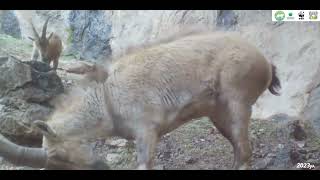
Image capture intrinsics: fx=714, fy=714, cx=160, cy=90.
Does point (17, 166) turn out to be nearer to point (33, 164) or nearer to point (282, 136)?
point (33, 164)

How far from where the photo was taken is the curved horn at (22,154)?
5.06 m

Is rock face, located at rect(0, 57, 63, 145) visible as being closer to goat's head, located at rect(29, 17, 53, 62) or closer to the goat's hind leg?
goat's head, located at rect(29, 17, 53, 62)

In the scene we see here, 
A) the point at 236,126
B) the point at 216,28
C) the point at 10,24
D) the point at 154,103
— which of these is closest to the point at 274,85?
the point at 236,126

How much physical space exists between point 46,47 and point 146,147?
1.07 metres

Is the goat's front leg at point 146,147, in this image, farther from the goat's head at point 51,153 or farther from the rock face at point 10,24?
the rock face at point 10,24

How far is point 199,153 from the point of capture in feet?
17.3

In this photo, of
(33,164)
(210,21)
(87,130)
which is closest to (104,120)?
(87,130)

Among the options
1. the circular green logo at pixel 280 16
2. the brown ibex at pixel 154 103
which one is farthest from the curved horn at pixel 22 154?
the circular green logo at pixel 280 16

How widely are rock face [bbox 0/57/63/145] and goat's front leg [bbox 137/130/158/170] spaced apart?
706 mm

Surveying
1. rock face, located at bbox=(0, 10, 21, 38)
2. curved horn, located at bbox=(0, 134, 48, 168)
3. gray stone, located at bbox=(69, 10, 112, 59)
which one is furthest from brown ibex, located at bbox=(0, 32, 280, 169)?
rock face, located at bbox=(0, 10, 21, 38)

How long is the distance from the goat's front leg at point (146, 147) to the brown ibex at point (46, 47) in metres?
0.86

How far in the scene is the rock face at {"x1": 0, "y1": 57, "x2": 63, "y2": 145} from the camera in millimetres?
5164

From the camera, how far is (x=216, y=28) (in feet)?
17.6
